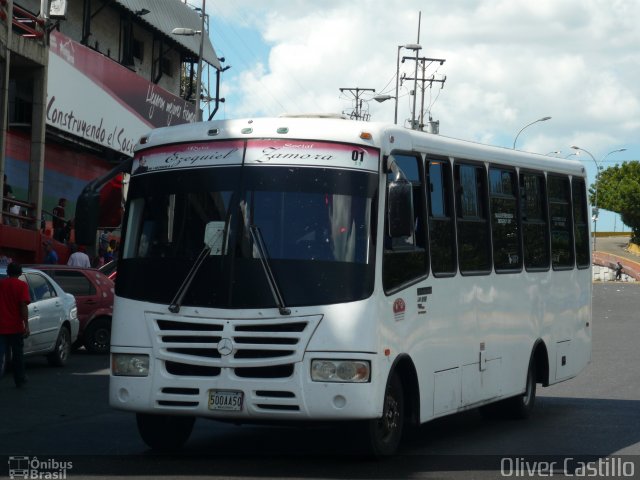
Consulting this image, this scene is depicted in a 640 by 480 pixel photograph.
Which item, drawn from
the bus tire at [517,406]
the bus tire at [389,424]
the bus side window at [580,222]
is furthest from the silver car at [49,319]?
the bus tire at [389,424]

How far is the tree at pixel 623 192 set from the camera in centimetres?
13388

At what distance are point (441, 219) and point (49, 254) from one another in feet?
65.2

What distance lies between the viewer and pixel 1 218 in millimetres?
29453

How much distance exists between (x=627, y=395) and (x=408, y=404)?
7621 millimetres

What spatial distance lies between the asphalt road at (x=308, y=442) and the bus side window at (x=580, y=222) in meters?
1.86

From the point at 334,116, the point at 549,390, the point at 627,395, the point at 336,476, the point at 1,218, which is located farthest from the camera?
the point at 1,218

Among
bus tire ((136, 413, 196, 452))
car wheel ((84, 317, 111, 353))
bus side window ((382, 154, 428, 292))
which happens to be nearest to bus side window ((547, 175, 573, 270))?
bus side window ((382, 154, 428, 292))

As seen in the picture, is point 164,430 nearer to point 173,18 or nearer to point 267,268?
point 267,268

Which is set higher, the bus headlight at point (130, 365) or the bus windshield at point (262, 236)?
the bus windshield at point (262, 236)

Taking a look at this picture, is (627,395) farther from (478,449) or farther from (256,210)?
(256,210)

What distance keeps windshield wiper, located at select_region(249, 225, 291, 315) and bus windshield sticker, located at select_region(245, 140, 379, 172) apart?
612mm

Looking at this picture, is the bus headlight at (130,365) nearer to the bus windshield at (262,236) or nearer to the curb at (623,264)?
the bus windshield at (262,236)

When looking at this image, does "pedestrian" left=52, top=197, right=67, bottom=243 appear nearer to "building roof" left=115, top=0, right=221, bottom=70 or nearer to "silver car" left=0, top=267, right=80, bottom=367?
"building roof" left=115, top=0, right=221, bottom=70

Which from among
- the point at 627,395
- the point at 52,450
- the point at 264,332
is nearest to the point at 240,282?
the point at 264,332
